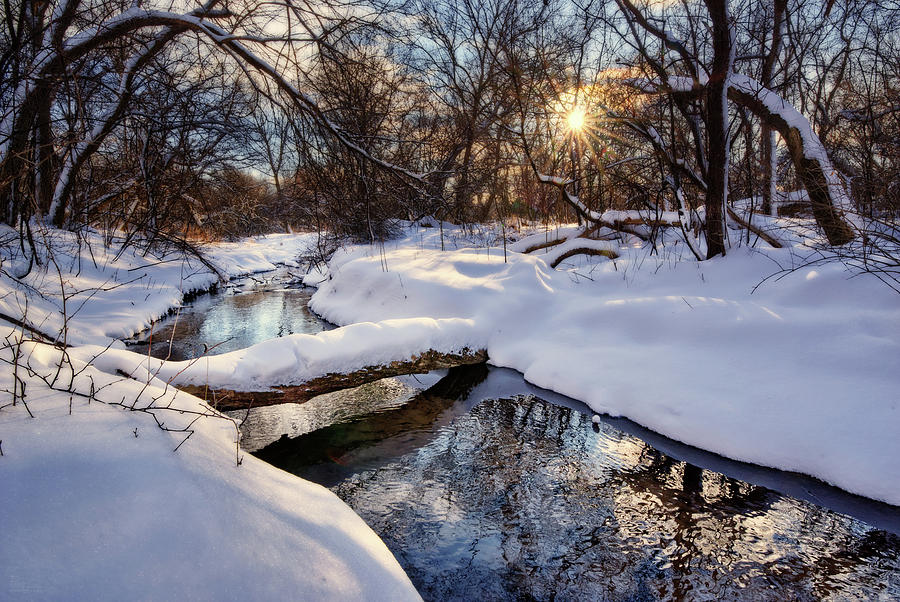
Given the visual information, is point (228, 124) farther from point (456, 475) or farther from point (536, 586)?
point (536, 586)

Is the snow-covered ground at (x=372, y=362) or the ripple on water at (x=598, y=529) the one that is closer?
the snow-covered ground at (x=372, y=362)

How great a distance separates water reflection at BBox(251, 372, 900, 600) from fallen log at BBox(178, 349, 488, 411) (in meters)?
0.41

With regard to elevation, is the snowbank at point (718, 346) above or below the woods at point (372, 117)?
below

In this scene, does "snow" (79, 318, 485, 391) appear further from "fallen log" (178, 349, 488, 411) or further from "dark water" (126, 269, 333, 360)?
"dark water" (126, 269, 333, 360)

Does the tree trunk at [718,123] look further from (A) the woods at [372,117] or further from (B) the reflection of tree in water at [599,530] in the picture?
(B) the reflection of tree in water at [599,530]

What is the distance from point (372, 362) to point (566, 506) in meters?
2.43

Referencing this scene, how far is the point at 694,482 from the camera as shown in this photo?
3.44 meters

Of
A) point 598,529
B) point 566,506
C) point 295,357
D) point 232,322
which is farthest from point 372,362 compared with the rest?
point 232,322

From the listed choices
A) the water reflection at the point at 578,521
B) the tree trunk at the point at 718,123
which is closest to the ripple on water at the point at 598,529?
the water reflection at the point at 578,521

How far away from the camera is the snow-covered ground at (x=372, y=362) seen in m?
1.64

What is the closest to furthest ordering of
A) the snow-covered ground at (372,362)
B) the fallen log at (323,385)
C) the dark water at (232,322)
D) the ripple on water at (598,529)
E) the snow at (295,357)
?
the snow-covered ground at (372,362), the ripple on water at (598,529), the snow at (295,357), the fallen log at (323,385), the dark water at (232,322)

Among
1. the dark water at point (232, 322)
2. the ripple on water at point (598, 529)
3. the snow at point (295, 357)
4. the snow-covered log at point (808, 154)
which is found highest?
the snow-covered log at point (808, 154)

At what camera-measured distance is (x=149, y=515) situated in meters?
1.71

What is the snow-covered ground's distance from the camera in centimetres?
164
